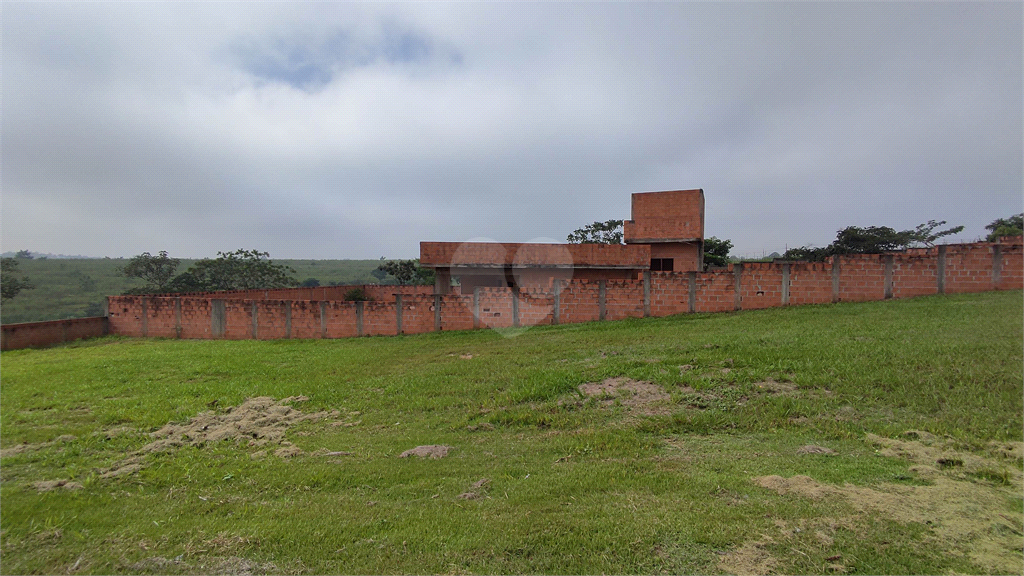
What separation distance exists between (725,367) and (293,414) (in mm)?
6772

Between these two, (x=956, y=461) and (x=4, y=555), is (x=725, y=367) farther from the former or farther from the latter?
(x=4, y=555)

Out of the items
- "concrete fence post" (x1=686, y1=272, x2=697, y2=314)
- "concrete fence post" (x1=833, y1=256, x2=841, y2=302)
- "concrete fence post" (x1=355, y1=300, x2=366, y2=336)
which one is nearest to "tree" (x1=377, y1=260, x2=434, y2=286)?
"concrete fence post" (x1=355, y1=300, x2=366, y2=336)

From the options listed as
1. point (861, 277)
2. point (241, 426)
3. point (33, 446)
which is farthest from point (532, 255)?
point (33, 446)

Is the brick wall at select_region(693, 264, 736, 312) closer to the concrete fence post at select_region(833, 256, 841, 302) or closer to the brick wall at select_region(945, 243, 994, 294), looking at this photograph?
the concrete fence post at select_region(833, 256, 841, 302)

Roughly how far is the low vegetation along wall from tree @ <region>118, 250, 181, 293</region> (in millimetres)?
16930

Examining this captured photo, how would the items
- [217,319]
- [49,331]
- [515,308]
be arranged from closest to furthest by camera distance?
[515,308] < [49,331] < [217,319]

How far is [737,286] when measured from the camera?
14.4 meters

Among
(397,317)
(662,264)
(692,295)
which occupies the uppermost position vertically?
(662,264)

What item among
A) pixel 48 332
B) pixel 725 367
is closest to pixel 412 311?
pixel 725 367

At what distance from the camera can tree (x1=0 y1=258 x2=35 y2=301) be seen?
28.6 metres

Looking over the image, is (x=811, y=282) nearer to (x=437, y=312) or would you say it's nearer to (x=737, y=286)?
(x=737, y=286)

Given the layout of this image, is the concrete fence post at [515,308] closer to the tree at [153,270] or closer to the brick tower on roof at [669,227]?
the brick tower on roof at [669,227]

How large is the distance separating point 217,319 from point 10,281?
22860 mm

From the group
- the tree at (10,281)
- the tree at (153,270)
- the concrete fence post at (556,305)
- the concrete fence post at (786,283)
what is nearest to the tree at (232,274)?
the tree at (153,270)
